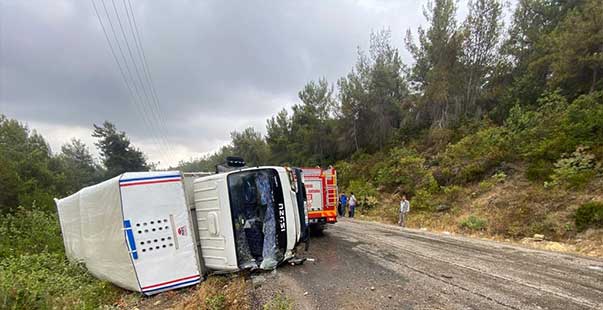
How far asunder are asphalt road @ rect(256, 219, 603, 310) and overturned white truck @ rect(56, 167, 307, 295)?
864 mm

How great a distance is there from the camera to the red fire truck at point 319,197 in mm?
9414

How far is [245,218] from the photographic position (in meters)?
4.85

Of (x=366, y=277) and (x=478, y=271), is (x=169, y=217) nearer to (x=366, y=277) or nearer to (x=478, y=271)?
(x=366, y=277)

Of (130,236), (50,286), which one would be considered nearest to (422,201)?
(130,236)

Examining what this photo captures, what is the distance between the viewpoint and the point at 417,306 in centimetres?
358

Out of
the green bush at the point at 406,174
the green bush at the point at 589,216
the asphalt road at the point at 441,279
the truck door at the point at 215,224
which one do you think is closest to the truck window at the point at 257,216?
the truck door at the point at 215,224

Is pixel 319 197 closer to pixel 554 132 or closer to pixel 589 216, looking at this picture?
pixel 589 216

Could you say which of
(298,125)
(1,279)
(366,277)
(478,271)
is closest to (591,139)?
(478,271)

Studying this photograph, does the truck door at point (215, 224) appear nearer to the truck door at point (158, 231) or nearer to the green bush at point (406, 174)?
the truck door at point (158, 231)

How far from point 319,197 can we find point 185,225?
5.55m

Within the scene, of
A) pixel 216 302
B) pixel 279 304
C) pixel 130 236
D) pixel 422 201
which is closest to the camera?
pixel 279 304

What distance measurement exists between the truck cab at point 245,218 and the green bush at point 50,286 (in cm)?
182

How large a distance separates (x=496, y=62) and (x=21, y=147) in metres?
61.2

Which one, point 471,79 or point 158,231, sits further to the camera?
point 471,79
